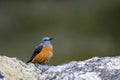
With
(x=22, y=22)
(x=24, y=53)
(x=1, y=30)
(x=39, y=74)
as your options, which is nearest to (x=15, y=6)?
(x=22, y=22)

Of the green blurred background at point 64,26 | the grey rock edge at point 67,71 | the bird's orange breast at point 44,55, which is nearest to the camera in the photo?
the grey rock edge at point 67,71

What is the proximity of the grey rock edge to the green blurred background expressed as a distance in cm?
2556

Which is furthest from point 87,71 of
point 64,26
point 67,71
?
point 64,26

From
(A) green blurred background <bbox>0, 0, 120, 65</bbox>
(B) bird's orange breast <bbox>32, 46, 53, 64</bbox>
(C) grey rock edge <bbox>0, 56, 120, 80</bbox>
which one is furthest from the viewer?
(A) green blurred background <bbox>0, 0, 120, 65</bbox>

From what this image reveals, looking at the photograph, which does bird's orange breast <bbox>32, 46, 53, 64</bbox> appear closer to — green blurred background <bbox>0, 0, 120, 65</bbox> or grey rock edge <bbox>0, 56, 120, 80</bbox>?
grey rock edge <bbox>0, 56, 120, 80</bbox>

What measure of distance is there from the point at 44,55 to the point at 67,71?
16.8 ft

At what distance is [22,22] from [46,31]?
15.6 ft

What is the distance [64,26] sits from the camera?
1869 inches

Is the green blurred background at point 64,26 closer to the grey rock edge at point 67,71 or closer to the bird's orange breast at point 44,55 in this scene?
the bird's orange breast at point 44,55

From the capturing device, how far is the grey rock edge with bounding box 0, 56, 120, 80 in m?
9.66

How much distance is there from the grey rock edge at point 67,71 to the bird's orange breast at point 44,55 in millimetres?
4123

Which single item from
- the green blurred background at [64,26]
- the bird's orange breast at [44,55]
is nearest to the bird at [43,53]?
the bird's orange breast at [44,55]

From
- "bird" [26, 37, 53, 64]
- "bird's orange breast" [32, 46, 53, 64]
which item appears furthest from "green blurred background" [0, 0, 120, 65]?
"bird's orange breast" [32, 46, 53, 64]

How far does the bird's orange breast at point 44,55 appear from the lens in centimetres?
1482
